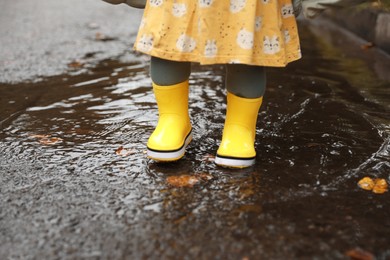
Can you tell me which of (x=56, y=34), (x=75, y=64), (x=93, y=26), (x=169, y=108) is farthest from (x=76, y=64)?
(x=169, y=108)

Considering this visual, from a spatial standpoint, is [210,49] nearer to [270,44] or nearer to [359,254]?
[270,44]

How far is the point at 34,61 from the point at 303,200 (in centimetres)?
305

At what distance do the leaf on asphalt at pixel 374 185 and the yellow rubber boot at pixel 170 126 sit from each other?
0.73 metres

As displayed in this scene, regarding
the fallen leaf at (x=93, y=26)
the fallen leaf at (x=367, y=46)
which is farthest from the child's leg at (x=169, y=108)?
the fallen leaf at (x=93, y=26)

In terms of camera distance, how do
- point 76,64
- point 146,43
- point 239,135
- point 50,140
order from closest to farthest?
1. point 146,43
2. point 239,135
3. point 50,140
4. point 76,64

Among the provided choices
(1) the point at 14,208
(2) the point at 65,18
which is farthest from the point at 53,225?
(2) the point at 65,18

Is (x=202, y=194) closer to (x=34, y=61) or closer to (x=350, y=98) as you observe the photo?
(x=350, y=98)

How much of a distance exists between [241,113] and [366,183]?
22.4 inches

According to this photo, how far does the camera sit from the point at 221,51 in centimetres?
209

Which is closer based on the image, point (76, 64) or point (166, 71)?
point (166, 71)

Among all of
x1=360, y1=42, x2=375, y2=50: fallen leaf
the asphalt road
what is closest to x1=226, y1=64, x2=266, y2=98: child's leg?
the asphalt road

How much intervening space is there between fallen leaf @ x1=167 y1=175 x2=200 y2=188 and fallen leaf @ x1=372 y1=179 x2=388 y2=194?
67 centimetres

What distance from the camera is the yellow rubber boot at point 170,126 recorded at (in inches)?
88.1

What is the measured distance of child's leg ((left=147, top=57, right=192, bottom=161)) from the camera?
Result: 7.35 ft
